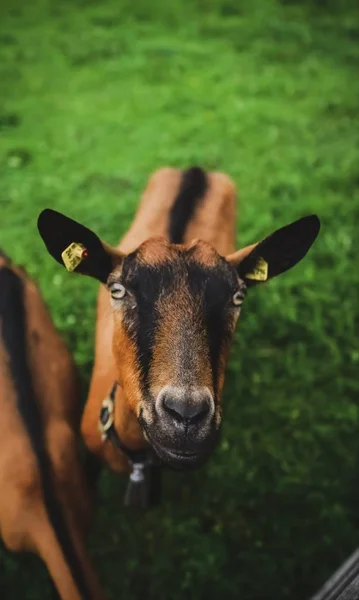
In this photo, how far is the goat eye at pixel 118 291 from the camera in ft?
10.7

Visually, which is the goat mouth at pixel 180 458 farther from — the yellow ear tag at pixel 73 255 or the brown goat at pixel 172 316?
the yellow ear tag at pixel 73 255

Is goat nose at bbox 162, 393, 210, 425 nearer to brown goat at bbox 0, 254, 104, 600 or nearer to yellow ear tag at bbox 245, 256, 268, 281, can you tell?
yellow ear tag at bbox 245, 256, 268, 281

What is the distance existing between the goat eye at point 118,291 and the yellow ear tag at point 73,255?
0.23m

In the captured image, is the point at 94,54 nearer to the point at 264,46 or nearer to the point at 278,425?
the point at 264,46

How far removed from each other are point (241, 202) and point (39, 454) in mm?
4487

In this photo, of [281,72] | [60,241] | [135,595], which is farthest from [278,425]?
[281,72]

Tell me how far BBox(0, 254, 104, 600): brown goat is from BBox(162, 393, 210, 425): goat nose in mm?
1171

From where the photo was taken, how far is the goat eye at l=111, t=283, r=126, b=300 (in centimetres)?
325

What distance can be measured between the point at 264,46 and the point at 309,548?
808cm

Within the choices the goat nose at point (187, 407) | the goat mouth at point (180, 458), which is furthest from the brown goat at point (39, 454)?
the goat nose at point (187, 407)

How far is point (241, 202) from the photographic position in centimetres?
738

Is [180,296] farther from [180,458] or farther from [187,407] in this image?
[180,458]

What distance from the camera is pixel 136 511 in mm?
4520

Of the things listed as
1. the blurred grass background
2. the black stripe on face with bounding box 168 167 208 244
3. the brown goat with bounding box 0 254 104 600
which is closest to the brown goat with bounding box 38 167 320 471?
the brown goat with bounding box 0 254 104 600
